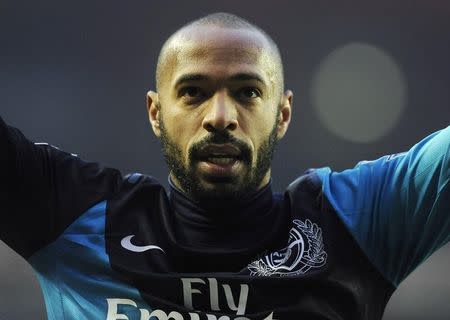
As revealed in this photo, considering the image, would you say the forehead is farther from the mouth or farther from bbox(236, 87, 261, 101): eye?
the mouth

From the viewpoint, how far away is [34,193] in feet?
5.68

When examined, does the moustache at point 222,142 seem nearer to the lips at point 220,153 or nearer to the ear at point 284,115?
the lips at point 220,153

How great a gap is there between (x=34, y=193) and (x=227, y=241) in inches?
18.3

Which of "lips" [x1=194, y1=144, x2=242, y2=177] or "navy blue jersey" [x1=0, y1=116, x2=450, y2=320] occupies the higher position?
"lips" [x1=194, y1=144, x2=242, y2=177]

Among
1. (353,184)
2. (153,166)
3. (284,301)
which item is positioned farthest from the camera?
(153,166)

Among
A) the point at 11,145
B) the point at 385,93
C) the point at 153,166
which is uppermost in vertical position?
the point at 11,145

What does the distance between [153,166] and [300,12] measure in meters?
1.92

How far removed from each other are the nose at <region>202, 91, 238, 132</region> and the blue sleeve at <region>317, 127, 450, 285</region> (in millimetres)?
312

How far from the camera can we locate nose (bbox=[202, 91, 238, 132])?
1709mm

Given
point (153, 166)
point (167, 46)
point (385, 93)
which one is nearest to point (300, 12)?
point (385, 93)

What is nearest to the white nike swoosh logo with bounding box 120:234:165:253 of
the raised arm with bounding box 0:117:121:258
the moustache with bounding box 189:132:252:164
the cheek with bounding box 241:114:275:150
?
the raised arm with bounding box 0:117:121:258

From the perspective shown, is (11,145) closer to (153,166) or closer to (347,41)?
(153,166)

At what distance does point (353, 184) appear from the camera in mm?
1814

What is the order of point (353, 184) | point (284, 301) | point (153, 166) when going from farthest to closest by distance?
point (153, 166) < point (353, 184) < point (284, 301)
